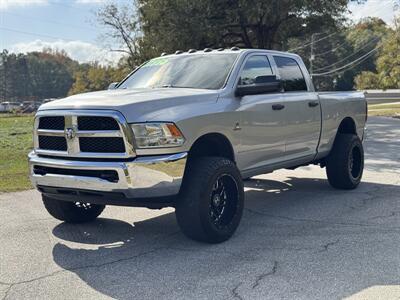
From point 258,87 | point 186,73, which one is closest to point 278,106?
point 258,87

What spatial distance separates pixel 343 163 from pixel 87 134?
4566mm

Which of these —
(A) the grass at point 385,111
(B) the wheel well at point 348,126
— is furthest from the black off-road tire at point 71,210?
(A) the grass at point 385,111

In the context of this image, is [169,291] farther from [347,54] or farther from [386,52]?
[347,54]

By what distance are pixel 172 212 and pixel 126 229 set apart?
1034 millimetres

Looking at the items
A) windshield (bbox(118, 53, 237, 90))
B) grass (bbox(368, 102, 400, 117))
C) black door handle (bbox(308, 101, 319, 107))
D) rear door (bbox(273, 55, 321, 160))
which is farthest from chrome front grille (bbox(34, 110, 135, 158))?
grass (bbox(368, 102, 400, 117))

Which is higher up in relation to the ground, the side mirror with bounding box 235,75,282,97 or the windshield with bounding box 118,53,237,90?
the windshield with bounding box 118,53,237,90

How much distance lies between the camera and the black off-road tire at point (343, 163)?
8.20 m

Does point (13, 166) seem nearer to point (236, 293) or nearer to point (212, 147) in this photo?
point (212, 147)

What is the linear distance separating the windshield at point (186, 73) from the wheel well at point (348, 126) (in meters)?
3.03

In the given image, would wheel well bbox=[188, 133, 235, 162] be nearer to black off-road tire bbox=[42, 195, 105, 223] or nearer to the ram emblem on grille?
the ram emblem on grille

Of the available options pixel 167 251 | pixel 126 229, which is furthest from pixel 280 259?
pixel 126 229

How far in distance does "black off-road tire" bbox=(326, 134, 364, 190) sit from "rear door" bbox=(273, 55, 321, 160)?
0.74 metres

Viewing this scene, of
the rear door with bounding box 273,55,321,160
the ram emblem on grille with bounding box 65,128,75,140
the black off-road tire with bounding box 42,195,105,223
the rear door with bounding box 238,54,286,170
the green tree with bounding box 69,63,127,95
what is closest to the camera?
the ram emblem on grille with bounding box 65,128,75,140

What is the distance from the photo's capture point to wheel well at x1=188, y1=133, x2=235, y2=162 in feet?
18.3
